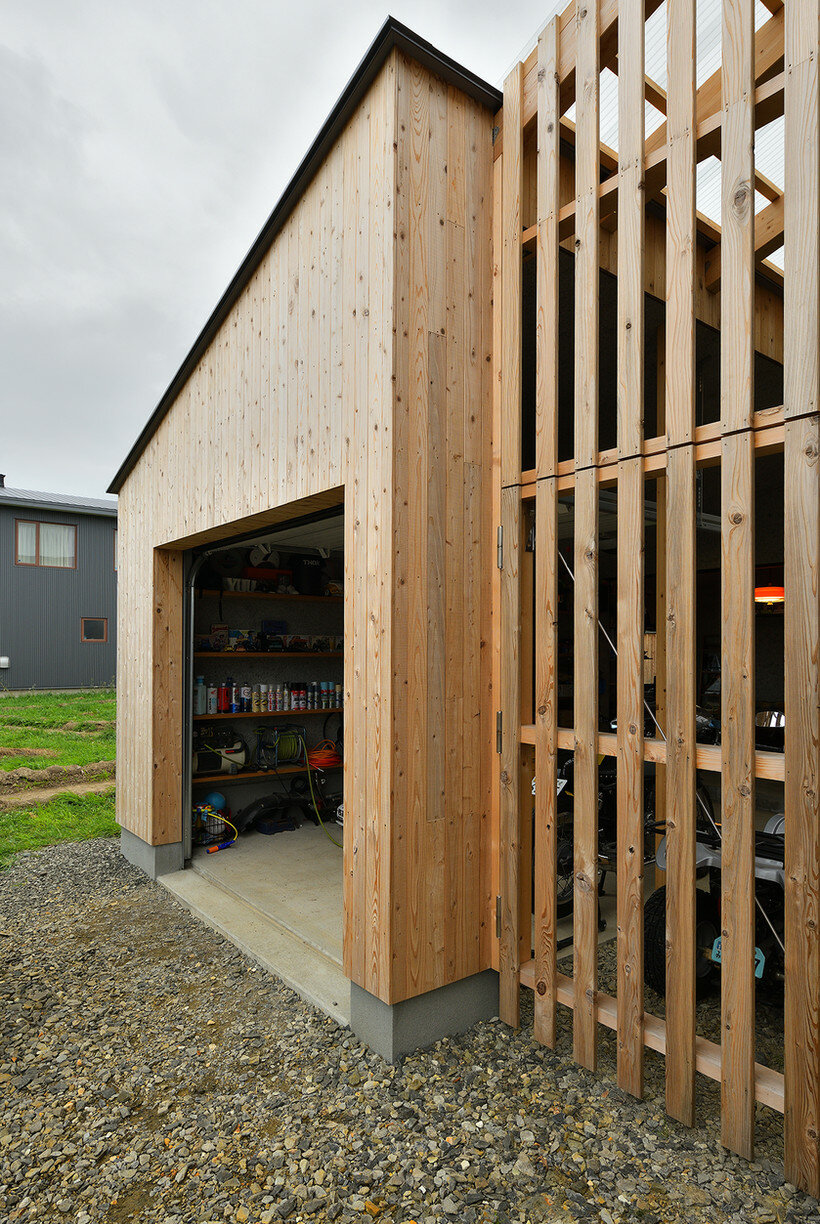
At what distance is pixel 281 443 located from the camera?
3.37 meters

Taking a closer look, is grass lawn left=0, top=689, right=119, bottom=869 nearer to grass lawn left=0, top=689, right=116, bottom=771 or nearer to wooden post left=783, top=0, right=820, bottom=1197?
grass lawn left=0, top=689, right=116, bottom=771

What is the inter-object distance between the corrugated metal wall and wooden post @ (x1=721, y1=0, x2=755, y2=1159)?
16.0 m

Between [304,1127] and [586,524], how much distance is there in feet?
7.81

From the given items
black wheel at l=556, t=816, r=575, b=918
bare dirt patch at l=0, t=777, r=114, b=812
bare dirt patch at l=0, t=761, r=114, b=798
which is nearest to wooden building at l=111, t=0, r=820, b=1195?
black wheel at l=556, t=816, r=575, b=918

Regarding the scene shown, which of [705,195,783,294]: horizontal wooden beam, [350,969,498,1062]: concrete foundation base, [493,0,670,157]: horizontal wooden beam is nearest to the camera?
[493,0,670,157]: horizontal wooden beam

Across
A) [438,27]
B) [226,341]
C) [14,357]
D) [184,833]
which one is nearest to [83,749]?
[184,833]

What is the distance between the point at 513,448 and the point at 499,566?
1.72 ft

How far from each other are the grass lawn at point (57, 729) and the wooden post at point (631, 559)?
27.9 feet

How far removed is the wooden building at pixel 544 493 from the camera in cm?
191

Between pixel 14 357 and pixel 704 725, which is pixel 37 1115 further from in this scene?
pixel 14 357

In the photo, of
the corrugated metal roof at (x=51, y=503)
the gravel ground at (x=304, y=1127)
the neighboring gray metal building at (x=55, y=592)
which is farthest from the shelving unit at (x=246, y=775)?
the corrugated metal roof at (x=51, y=503)

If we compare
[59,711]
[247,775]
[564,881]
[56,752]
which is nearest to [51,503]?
[59,711]

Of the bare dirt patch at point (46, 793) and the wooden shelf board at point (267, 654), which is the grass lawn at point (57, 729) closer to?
the bare dirt patch at point (46, 793)

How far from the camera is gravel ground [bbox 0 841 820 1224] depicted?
1.85 meters
